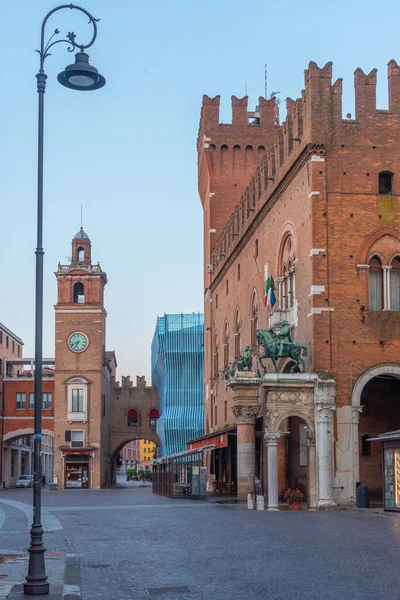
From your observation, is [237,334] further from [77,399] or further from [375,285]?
[77,399]

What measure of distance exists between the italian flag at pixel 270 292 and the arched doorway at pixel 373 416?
5089 mm

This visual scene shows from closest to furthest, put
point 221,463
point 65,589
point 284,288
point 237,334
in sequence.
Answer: point 65,589 < point 284,288 < point 237,334 < point 221,463

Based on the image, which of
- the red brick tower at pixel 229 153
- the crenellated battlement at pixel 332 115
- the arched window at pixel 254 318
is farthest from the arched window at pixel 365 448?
the red brick tower at pixel 229 153

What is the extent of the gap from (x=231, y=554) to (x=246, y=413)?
1824cm

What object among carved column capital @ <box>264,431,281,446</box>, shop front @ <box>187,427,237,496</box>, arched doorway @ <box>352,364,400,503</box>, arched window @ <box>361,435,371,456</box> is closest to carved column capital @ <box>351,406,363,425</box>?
arched doorway @ <box>352,364,400,503</box>

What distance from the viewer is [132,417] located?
83.9 meters

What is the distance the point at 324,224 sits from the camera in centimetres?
3006

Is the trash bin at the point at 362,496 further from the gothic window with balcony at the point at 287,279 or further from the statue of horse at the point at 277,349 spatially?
the gothic window with balcony at the point at 287,279

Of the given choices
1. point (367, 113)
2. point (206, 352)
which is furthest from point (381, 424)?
point (206, 352)

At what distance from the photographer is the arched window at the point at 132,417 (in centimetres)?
8356

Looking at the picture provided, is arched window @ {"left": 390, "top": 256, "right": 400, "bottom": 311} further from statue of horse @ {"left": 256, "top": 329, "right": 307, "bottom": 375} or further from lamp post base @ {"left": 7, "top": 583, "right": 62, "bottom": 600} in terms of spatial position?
lamp post base @ {"left": 7, "top": 583, "right": 62, "bottom": 600}

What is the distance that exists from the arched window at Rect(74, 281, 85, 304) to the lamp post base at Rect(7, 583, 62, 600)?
Result: 63.8 meters

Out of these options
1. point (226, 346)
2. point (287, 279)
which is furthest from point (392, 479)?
point (226, 346)

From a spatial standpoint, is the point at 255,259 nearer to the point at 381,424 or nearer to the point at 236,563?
the point at 381,424
